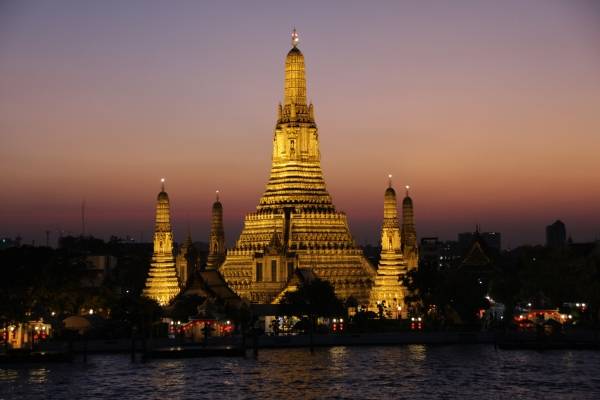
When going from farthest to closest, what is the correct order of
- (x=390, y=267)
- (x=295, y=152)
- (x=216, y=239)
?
(x=216, y=239)
(x=295, y=152)
(x=390, y=267)

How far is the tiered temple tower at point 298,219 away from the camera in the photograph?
108 m

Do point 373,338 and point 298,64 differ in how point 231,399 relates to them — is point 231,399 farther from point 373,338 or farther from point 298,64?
point 298,64

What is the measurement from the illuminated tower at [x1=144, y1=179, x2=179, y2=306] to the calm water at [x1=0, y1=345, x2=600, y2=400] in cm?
2062

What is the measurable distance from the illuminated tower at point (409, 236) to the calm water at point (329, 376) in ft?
79.5

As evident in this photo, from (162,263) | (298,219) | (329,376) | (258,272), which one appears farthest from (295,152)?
(329,376)

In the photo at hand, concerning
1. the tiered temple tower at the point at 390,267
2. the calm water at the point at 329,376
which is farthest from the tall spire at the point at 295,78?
the calm water at the point at 329,376

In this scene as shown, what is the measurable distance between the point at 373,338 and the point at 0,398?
103 ft

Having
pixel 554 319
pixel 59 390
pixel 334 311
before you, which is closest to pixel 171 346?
pixel 334 311

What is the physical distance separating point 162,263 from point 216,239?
13.8 metres

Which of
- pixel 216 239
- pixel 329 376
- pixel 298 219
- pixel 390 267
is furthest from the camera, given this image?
pixel 216 239

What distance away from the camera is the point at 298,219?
109 m

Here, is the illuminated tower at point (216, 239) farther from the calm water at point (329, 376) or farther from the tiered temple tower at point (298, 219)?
the calm water at point (329, 376)

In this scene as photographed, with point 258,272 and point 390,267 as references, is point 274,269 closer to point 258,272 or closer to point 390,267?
point 258,272

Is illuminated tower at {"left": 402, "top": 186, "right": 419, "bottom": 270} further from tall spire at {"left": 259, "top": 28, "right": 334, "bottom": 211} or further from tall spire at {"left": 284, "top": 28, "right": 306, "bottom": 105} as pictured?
tall spire at {"left": 284, "top": 28, "right": 306, "bottom": 105}
